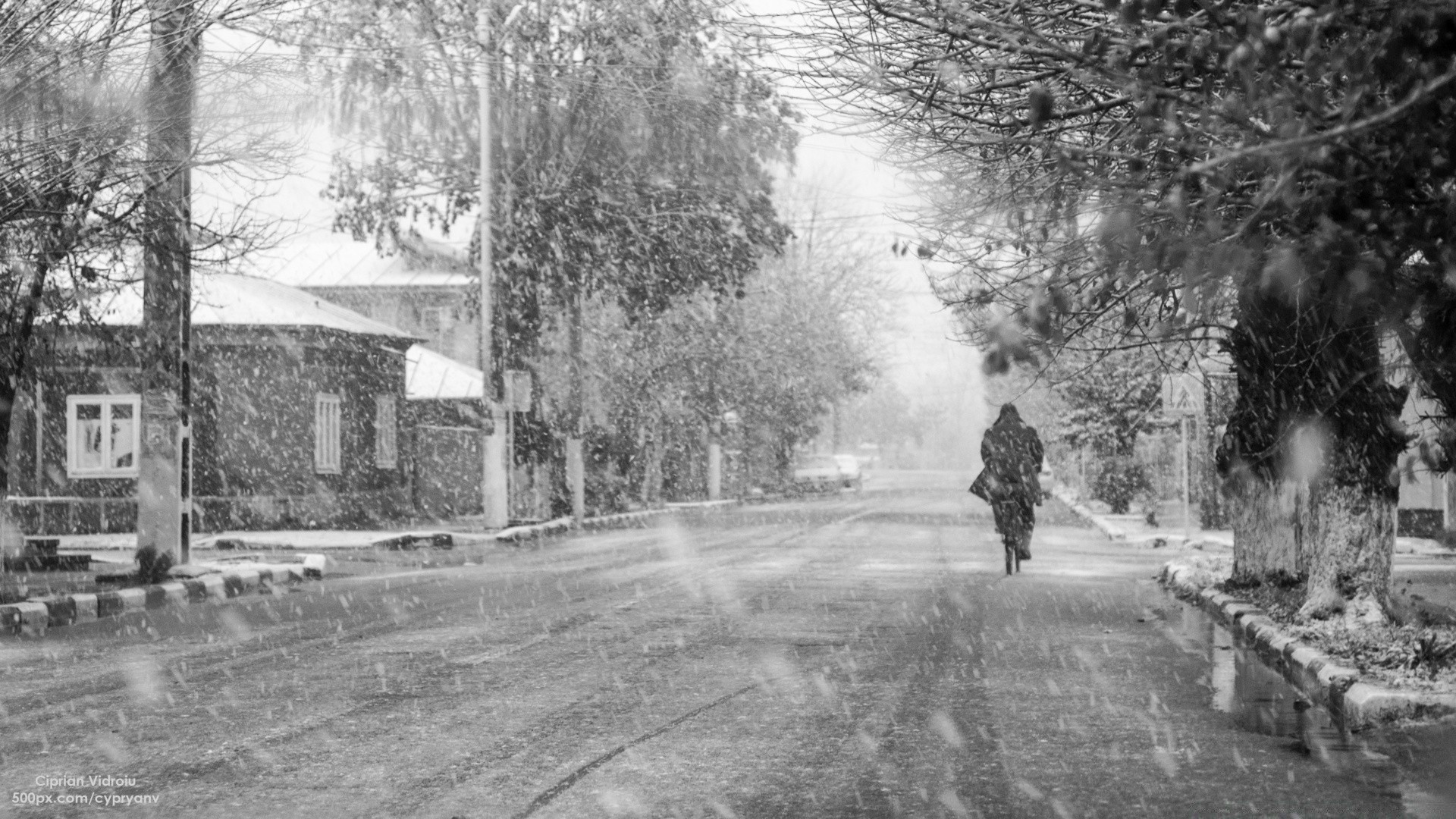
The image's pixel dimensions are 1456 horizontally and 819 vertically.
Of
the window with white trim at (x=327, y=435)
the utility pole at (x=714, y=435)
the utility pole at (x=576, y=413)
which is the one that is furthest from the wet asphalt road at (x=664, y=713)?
the utility pole at (x=714, y=435)

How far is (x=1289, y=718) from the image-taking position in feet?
28.5

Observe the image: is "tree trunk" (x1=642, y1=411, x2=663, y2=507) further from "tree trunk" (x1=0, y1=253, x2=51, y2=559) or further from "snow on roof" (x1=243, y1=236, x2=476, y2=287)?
"tree trunk" (x1=0, y1=253, x2=51, y2=559)

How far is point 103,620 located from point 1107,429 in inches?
1048

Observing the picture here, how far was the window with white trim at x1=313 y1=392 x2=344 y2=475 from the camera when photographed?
32.3 meters

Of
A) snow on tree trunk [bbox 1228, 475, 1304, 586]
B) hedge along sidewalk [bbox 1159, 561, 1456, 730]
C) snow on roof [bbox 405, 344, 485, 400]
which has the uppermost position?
snow on roof [bbox 405, 344, 485, 400]

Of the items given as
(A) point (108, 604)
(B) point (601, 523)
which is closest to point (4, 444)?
(A) point (108, 604)

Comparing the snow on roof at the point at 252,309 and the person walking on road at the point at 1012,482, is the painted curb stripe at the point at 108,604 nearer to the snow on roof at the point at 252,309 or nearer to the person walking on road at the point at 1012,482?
the person walking on road at the point at 1012,482

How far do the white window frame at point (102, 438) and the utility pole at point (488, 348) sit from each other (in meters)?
6.78

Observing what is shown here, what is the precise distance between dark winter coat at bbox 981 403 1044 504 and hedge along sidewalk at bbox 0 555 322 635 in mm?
8644

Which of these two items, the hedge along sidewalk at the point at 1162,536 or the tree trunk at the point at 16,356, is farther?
the hedge along sidewalk at the point at 1162,536

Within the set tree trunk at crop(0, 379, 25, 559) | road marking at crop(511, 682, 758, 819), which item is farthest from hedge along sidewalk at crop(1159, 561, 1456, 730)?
tree trunk at crop(0, 379, 25, 559)

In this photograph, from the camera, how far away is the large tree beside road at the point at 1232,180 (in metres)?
4.96

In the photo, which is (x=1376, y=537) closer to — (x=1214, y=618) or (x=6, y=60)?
(x=1214, y=618)

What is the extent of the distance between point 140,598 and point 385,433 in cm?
2013
